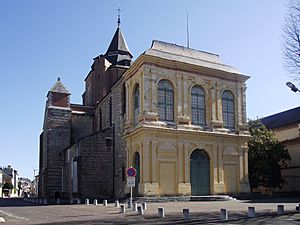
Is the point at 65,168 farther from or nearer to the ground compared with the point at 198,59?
nearer to the ground

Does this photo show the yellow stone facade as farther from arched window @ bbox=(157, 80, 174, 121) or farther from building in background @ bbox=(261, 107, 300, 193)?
building in background @ bbox=(261, 107, 300, 193)

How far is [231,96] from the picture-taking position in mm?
34688

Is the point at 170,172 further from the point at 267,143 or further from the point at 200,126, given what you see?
the point at 267,143

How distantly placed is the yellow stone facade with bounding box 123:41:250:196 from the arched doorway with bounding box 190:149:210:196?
0.37 meters

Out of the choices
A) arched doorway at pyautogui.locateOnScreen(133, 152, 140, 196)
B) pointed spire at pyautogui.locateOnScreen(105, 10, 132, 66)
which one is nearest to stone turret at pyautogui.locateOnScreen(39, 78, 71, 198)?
pointed spire at pyautogui.locateOnScreen(105, 10, 132, 66)

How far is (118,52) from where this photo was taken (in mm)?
53094

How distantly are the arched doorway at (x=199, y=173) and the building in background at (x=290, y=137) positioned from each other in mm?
11525

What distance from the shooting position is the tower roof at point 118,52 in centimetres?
5199

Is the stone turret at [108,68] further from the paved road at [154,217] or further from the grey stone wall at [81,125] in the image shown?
the paved road at [154,217]

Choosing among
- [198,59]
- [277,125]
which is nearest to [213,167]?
[198,59]

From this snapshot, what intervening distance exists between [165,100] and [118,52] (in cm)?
2360

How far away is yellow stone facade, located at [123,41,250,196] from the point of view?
29.7m

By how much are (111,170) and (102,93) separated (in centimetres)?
1640

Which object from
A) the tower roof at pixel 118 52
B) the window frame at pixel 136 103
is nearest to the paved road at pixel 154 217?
the window frame at pixel 136 103
